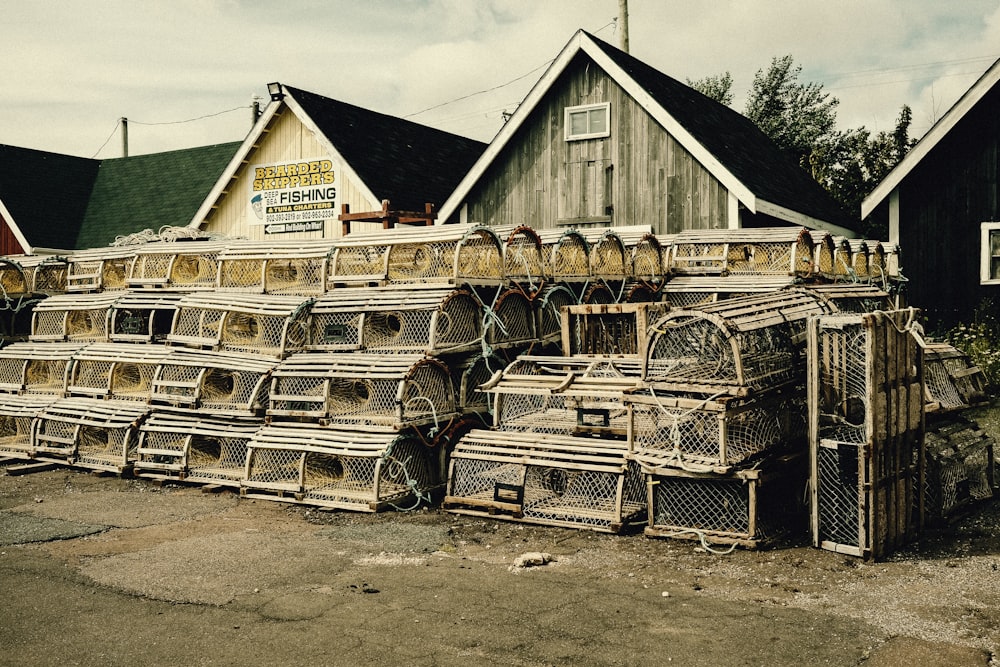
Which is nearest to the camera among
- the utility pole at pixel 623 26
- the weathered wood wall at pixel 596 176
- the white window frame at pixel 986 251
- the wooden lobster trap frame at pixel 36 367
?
the wooden lobster trap frame at pixel 36 367

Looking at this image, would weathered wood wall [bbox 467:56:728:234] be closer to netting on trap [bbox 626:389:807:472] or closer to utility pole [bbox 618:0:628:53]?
utility pole [bbox 618:0:628:53]

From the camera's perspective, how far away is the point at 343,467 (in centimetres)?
988

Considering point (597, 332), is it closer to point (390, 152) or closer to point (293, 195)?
point (293, 195)

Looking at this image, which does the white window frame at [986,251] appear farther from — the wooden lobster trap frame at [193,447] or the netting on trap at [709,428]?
the wooden lobster trap frame at [193,447]

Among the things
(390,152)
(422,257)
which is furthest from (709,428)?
(390,152)

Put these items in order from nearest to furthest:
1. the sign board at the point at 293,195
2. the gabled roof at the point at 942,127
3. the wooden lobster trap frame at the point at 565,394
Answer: the wooden lobster trap frame at the point at 565,394 < the gabled roof at the point at 942,127 < the sign board at the point at 293,195

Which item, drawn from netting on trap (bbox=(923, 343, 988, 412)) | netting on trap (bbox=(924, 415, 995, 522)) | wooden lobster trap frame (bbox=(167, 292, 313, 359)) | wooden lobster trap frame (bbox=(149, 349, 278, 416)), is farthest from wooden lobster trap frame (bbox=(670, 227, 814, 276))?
wooden lobster trap frame (bbox=(149, 349, 278, 416))

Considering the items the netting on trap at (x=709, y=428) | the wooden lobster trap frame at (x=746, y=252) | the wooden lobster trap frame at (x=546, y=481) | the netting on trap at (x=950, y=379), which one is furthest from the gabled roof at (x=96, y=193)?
the netting on trap at (x=950, y=379)

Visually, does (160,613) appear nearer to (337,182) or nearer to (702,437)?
(702,437)

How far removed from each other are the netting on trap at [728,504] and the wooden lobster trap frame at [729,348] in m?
0.73

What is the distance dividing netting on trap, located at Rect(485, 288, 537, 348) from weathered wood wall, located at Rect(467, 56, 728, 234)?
604cm

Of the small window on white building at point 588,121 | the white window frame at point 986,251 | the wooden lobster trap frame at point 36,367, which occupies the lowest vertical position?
the wooden lobster trap frame at point 36,367

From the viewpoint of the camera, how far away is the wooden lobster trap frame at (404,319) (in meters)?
9.70

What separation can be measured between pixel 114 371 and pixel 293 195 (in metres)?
→ 10.2
